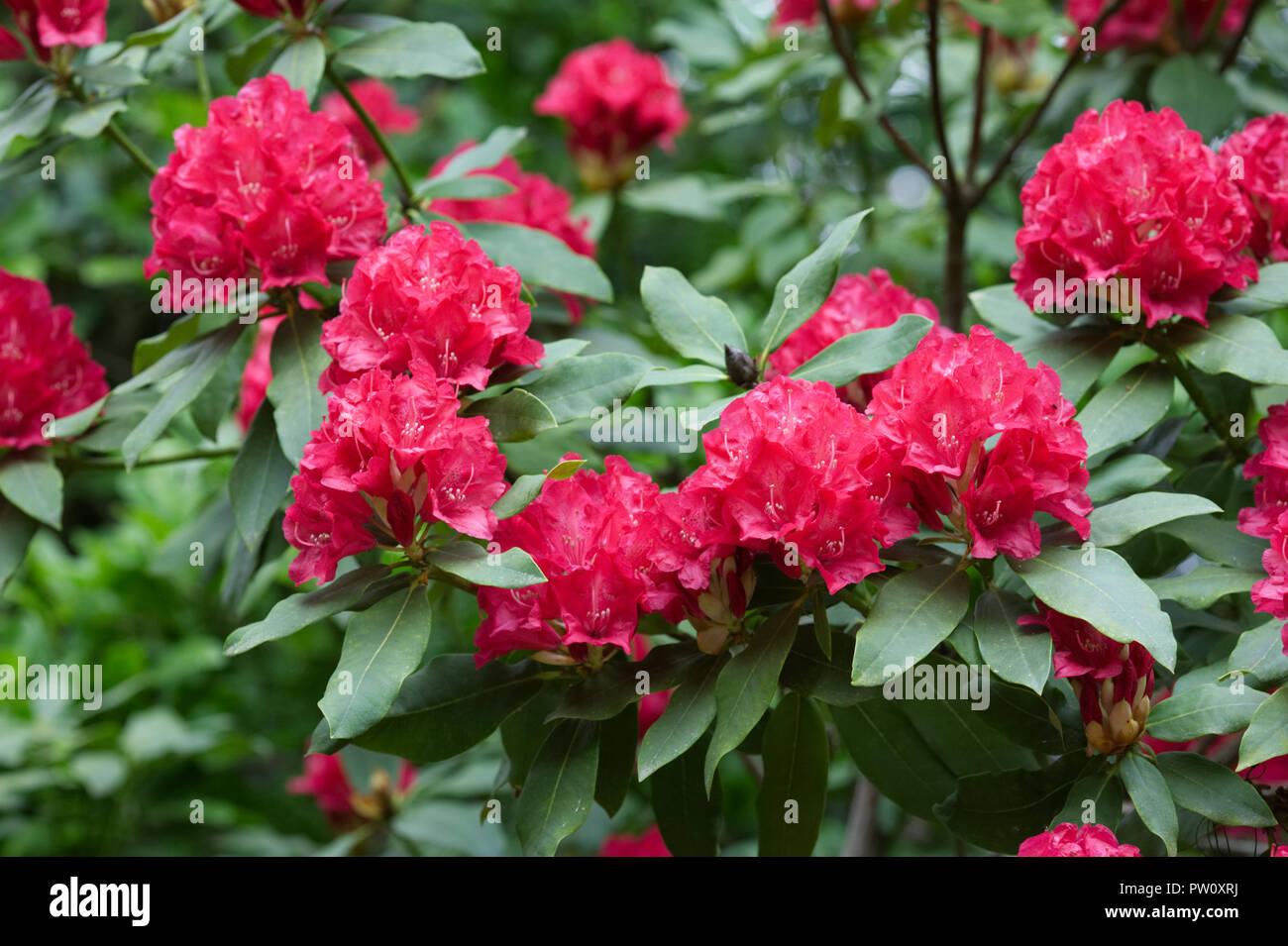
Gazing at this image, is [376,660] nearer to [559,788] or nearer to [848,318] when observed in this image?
[559,788]

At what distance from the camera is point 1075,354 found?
1.43 metres

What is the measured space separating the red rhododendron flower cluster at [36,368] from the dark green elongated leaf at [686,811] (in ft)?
3.01

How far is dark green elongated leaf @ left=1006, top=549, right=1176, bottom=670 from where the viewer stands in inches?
41.4

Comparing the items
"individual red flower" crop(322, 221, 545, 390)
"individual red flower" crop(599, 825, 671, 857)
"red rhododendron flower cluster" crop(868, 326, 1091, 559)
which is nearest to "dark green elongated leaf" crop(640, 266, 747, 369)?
"individual red flower" crop(322, 221, 545, 390)

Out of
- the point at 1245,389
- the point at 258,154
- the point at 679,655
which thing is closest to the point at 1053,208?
the point at 1245,389

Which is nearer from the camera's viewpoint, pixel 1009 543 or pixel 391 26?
pixel 1009 543

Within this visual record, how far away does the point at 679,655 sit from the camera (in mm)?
1303

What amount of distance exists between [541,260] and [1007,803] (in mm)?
932

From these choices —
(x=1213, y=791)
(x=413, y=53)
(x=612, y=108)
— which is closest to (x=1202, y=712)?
(x=1213, y=791)

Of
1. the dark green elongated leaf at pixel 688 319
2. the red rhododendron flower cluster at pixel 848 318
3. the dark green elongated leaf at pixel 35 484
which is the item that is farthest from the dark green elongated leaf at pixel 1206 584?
the dark green elongated leaf at pixel 35 484

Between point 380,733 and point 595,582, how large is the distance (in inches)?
10.8

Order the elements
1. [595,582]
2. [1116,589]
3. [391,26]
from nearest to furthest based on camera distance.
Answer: [1116,589], [595,582], [391,26]

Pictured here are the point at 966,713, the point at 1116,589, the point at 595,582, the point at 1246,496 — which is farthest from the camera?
the point at 1246,496

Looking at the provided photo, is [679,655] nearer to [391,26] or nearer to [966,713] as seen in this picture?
[966,713]
